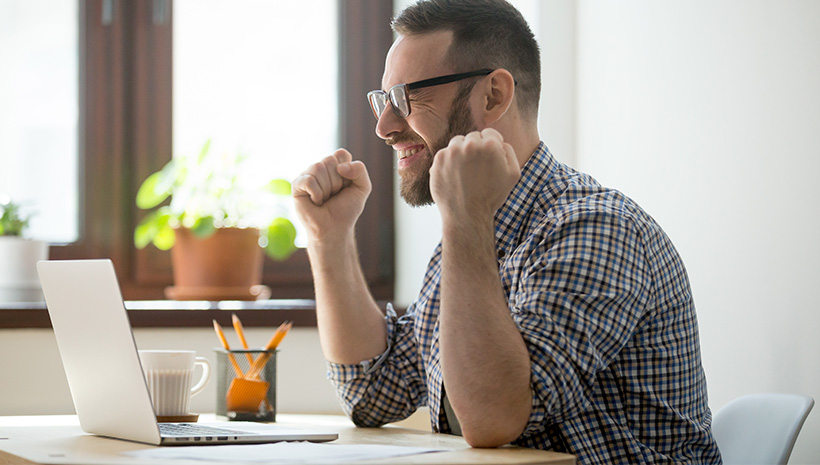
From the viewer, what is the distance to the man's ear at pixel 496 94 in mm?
1459

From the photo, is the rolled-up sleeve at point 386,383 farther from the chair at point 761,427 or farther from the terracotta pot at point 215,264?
the terracotta pot at point 215,264

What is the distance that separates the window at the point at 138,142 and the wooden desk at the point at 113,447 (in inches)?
45.2

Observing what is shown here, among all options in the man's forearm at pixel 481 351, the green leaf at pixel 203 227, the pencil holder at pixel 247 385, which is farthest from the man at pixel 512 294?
the green leaf at pixel 203 227

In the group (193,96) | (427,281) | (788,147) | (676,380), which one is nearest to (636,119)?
(788,147)

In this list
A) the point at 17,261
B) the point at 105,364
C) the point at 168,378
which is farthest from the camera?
the point at 17,261

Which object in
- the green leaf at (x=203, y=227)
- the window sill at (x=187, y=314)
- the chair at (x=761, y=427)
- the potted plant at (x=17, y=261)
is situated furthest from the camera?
the green leaf at (x=203, y=227)

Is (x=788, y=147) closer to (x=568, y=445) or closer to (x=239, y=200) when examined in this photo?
(x=568, y=445)

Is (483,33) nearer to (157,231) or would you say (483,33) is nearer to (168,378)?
(168,378)

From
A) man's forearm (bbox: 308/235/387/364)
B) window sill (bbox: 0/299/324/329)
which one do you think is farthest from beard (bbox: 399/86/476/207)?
window sill (bbox: 0/299/324/329)

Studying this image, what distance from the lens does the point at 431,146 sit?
1.51 metres

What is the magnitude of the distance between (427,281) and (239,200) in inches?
44.7

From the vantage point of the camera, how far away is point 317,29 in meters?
2.69

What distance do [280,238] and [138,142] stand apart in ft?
1.65

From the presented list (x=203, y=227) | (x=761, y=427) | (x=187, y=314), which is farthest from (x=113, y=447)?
(x=203, y=227)
